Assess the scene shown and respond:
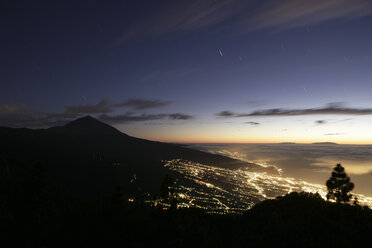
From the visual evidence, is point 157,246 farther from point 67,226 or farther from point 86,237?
point 67,226

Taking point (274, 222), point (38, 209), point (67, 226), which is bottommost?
point (67, 226)

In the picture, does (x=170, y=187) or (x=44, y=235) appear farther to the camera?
(x=170, y=187)

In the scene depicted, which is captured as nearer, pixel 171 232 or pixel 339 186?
pixel 171 232

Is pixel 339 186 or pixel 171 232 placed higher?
pixel 339 186

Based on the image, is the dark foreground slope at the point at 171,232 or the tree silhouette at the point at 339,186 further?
the tree silhouette at the point at 339,186

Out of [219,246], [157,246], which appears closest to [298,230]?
[219,246]

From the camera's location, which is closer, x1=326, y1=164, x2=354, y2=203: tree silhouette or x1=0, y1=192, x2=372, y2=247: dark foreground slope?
x1=0, y1=192, x2=372, y2=247: dark foreground slope

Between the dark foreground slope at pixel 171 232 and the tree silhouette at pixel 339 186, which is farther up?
the tree silhouette at pixel 339 186

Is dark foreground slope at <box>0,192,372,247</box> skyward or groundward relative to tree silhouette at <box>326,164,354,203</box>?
groundward
